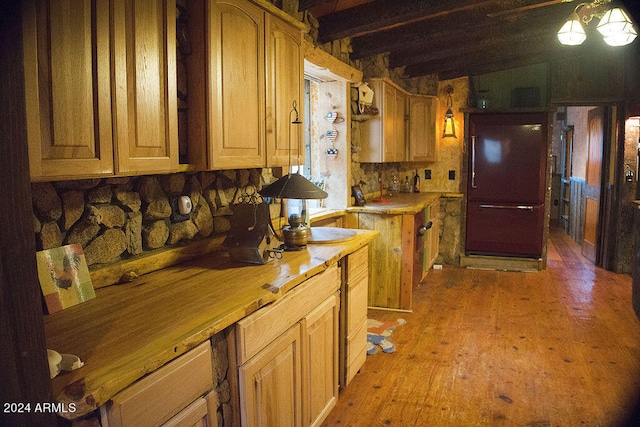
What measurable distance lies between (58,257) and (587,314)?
412 centimetres

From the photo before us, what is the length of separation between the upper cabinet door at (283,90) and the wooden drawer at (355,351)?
106 centimetres

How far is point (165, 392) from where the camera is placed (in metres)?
1.20

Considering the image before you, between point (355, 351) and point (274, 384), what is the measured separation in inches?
42.3

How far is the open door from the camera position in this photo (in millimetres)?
5770

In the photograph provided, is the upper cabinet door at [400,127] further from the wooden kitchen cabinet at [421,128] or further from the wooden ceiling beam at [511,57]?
the wooden ceiling beam at [511,57]

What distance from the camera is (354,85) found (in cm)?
415

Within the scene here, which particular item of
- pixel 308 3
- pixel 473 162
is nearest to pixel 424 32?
pixel 308 3

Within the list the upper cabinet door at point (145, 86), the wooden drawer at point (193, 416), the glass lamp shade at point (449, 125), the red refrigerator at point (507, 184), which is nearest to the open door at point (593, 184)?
the red refrigerator at point (507, 184)

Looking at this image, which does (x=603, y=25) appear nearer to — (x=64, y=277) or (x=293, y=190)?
(x=293, y=190)

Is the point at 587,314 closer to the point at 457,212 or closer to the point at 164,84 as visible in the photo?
the point at 457,212

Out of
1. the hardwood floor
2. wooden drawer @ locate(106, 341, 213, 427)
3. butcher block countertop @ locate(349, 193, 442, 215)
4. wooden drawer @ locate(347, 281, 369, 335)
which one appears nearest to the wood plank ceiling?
butcher block countertop @ locate(349, 193, 442, 215)

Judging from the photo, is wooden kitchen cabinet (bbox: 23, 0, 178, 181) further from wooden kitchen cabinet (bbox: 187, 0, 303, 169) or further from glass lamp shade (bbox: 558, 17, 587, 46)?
glass lamp shade (bbox: 558, 17, 587, 46)

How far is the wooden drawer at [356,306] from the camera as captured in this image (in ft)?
8.43

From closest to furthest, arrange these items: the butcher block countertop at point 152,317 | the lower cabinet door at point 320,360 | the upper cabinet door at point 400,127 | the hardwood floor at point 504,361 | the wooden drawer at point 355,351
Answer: the butcher block countertop at point 152,317
the lower cabinet door at point 320,360
the hardwood floor at point 504,361
the wooden drawer at point 355,351
the upper cabinet door at point 400,127
